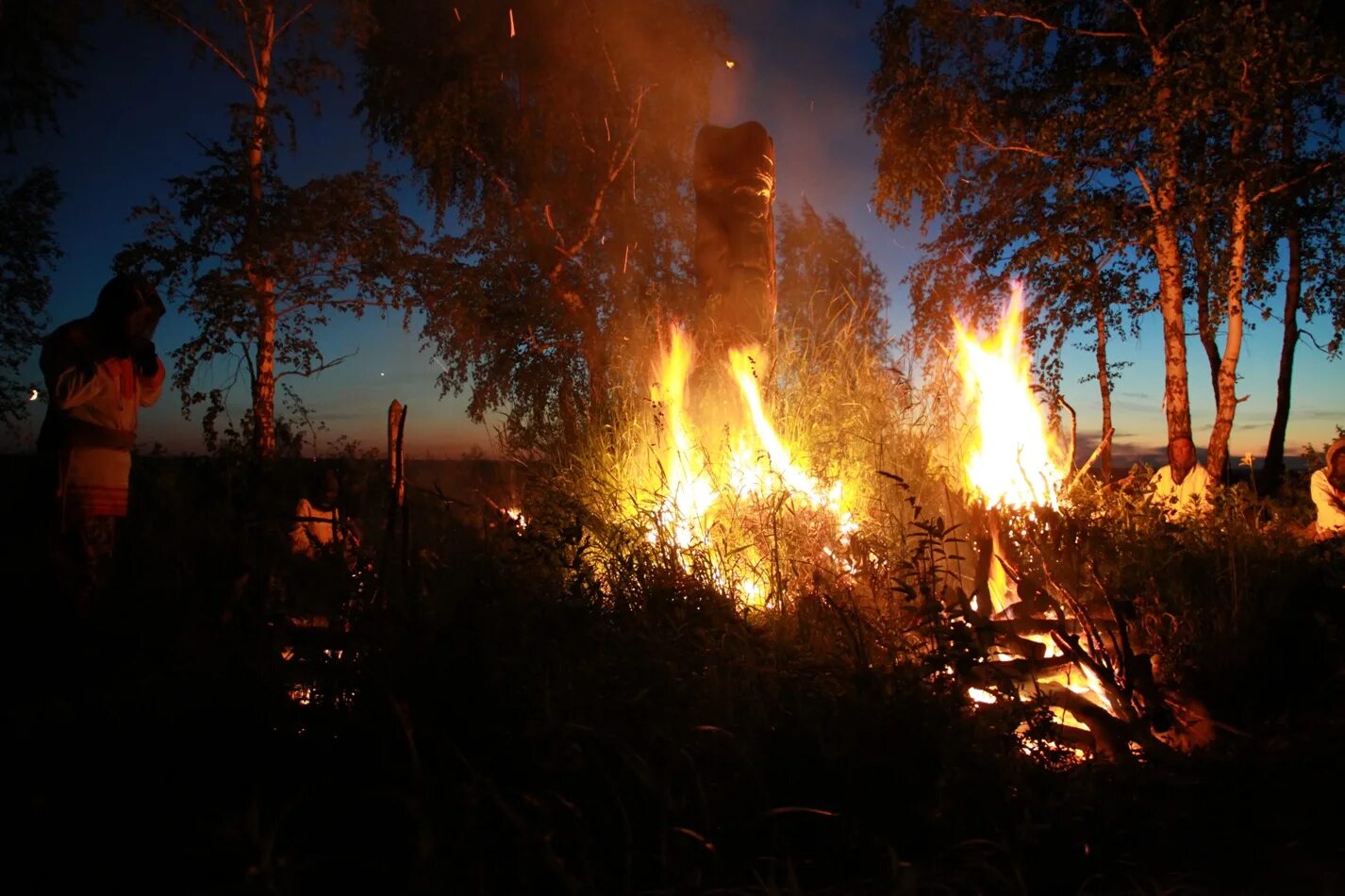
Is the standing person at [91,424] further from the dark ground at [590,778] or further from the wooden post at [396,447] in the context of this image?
the wooden post at [396,447]

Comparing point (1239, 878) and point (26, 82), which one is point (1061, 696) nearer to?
point (1239, 878)

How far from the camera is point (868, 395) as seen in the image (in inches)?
223

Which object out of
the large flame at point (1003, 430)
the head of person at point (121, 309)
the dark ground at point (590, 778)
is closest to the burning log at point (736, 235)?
the large flame at point (1003, 430)

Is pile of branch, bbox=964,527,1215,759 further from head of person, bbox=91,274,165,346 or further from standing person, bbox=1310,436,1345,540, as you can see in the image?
head of person, bbox=91,274,165,346

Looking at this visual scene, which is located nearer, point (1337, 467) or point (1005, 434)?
point (1005, 434)

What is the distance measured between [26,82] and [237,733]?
44.4 feet

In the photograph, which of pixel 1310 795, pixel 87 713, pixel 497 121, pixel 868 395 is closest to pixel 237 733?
pixel 87 713

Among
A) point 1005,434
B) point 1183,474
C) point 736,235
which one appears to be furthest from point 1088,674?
point 1183,474

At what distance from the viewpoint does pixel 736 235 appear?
6477mm

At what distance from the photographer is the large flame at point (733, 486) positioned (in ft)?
14.5

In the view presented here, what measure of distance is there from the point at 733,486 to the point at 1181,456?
21.7 feet

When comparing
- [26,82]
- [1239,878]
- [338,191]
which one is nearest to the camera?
[1239,878]

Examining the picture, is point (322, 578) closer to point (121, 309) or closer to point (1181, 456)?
point (121, 309)

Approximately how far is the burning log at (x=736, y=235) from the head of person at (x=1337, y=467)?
4.68 metres
